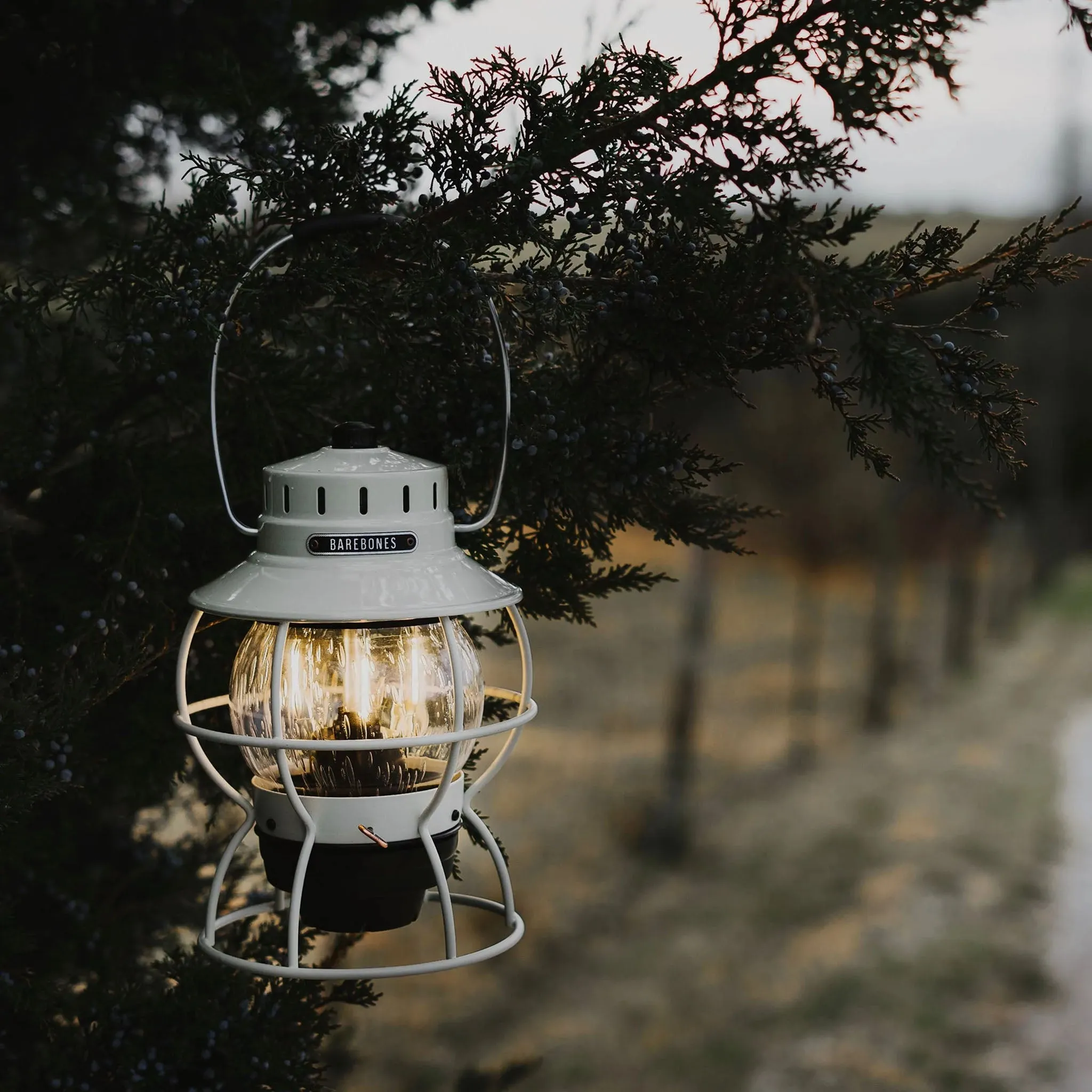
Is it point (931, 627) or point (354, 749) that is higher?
point (354, 749)

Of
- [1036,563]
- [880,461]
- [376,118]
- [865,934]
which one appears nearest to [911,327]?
[880,461]

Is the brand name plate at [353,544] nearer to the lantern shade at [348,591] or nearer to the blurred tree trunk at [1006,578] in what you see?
the lantern shade at [348,591]

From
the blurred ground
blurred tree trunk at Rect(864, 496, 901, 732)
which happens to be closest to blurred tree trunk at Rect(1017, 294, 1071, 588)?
the blurred ground

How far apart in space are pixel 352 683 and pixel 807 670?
40.6ft

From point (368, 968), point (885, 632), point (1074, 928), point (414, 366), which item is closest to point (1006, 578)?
point (885, 632)

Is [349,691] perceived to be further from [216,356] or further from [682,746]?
[682,746]

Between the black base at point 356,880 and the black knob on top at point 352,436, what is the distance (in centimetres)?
46

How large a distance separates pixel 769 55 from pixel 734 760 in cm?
1208

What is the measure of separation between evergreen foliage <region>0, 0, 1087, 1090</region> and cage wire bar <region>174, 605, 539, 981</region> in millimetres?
271

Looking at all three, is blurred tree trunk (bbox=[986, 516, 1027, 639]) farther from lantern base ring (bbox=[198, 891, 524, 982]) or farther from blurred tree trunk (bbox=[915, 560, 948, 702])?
lantern base ring (bbox=[198, 891, 524, 982])

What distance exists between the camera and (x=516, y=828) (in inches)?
438

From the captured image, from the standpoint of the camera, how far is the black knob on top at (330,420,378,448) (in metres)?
1.37

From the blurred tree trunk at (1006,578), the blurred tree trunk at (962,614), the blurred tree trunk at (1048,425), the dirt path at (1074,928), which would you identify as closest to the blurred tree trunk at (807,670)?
the blurred tree trunk at (962,614)

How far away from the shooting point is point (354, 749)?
127 cm
